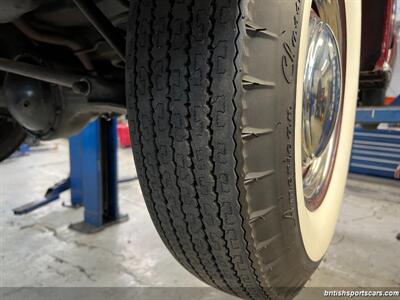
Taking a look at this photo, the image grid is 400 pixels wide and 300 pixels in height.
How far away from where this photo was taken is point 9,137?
1640 millimetres

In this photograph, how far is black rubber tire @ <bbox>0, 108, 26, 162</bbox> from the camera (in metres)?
1.62

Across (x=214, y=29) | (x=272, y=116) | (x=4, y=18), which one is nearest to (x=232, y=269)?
(x=272, y=116)

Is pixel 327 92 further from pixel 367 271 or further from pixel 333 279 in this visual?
pixel 367 271

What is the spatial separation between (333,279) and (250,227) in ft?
3.78

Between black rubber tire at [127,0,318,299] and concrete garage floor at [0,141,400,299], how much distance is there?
88cm

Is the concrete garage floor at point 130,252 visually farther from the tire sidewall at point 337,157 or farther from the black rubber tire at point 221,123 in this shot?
the black rubber tire at point 221,123

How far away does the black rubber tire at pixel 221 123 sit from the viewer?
1.88ft

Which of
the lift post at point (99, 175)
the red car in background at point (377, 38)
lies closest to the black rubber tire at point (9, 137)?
the lift post at point (99, 175)

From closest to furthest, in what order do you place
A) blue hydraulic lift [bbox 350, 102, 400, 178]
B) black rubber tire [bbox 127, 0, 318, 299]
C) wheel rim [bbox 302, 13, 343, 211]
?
black rubber tire [bbox 127, 0, 318, 299] → wheel rim [bbox 302, 13, 343, 211] → blue hydraulic lift [bbox 350, 102, 400, 178]

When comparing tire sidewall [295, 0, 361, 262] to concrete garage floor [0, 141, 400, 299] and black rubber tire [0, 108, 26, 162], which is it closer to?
concrete garage floor [0, 141, 400, 299]

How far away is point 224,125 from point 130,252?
1.47 meters

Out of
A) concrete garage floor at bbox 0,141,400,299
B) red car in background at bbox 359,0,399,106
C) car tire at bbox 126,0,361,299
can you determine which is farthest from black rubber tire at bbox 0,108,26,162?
red car in background at bbox 359,0,399,106

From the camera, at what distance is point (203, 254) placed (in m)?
0.76

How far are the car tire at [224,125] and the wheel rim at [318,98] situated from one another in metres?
0.20
